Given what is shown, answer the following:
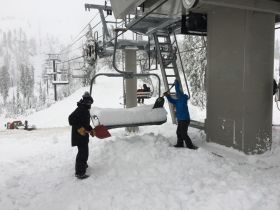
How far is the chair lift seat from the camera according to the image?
764 cm

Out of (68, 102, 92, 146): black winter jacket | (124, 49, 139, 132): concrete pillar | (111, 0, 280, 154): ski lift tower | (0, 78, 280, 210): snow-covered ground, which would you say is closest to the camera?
(0, 78, 280, 210): snow-covered ground

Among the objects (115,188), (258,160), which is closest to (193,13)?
(258,160)

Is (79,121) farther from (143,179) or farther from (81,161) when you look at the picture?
(143,179)

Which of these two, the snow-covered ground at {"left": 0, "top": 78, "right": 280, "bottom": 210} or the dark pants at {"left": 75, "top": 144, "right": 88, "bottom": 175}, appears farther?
the dark pants at {"left": 75, "top": 144, "right": 88, "bottom": 175}

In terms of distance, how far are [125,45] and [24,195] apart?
7.90 metres

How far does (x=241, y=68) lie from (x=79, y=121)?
12.3 ft

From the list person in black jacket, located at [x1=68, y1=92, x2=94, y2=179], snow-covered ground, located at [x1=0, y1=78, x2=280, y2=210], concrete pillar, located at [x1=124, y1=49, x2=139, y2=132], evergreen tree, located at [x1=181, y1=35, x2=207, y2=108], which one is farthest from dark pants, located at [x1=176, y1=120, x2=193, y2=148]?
evergreen tree, located at [x1=181, y1=35, x2=207, y2=108]

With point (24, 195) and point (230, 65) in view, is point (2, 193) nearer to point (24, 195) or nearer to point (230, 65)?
point (24, 195)

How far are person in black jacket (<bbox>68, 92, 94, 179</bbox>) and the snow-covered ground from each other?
0.26 m

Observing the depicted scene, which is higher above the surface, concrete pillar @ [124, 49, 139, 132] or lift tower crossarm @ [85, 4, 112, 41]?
lift tower crossarm @ [85, 4, 112, 41]

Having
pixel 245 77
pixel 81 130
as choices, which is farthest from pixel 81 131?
pixel 245 77

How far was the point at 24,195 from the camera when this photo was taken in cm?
579

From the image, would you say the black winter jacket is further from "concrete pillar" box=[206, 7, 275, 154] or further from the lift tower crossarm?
the lift tower crossarm

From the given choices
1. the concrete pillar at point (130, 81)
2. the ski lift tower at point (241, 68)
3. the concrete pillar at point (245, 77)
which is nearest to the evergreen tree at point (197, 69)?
the concrete pillar at point (130, 81)
